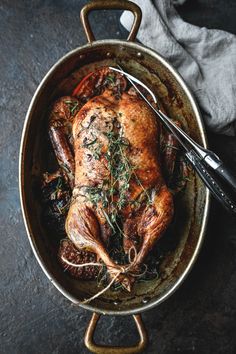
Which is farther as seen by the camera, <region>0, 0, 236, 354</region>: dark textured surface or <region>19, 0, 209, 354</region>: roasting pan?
<region>0, 0, 236, 354</region>: dark textured surface

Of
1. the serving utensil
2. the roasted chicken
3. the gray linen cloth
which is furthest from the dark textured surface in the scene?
the roasted chicken

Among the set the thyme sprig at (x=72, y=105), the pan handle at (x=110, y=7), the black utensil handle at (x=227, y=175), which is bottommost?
the black utensil handle at (x=227, y=175)

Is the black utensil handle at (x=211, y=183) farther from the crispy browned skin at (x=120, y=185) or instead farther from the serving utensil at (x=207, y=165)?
the crispy browned skin at (x=120, y=185)

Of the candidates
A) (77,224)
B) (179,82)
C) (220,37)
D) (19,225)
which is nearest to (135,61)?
(179,82)

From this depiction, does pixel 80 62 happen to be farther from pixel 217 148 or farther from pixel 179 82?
pixel 217 148

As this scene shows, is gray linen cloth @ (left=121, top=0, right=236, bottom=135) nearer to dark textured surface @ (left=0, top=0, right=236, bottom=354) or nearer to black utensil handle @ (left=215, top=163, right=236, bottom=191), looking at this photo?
dark textured surface @ (left=0, top=0, right=236, bottom=354)

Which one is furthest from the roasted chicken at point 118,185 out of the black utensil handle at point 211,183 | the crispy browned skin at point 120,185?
the black utensil handle at point 211,183

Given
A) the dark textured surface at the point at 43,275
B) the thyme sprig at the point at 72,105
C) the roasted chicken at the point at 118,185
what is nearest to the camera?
the roasted chicken at the point at 118,185
